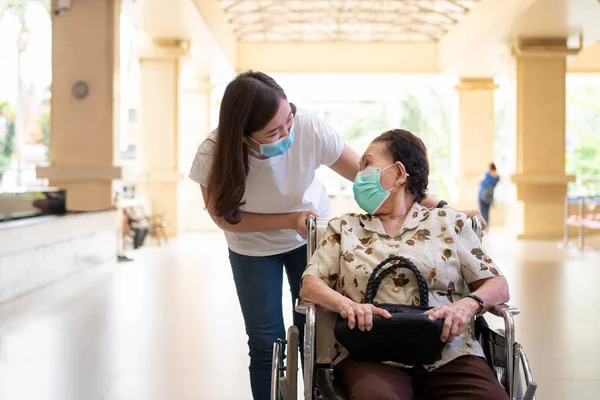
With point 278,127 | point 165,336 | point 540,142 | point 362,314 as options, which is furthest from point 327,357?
point 540,142

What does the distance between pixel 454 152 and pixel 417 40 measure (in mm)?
2856

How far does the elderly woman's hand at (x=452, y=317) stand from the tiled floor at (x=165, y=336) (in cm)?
167

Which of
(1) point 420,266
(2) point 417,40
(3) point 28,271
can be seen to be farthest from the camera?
(2) point 417,40

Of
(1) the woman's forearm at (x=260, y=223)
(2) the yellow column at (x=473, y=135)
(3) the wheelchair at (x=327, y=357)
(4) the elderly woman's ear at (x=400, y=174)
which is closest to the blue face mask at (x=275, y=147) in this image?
(1) the woman's forearm at (x=260, y=223)

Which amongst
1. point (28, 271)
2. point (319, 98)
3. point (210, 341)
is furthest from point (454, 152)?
point (210, 341)

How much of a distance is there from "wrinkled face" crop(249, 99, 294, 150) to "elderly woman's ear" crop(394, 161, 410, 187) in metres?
0.37

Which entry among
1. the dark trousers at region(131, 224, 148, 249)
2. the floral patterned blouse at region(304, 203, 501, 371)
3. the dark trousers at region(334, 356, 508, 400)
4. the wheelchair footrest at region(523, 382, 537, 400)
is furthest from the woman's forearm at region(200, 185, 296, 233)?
the dark trousers at region(131, 224, 148, 249)

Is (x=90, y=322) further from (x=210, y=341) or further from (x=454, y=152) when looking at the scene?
(x=454, y=152)

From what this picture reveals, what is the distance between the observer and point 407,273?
2338 millimetres

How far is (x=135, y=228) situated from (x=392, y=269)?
10.1 metres

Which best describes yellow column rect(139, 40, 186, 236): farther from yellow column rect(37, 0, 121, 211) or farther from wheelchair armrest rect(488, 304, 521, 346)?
wheelchair armrest rect(488, 304, 521, 346)

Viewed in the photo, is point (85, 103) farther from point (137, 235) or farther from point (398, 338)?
point (398, 338)

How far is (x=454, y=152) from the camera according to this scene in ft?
62.6

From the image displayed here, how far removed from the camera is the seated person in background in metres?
12.0
